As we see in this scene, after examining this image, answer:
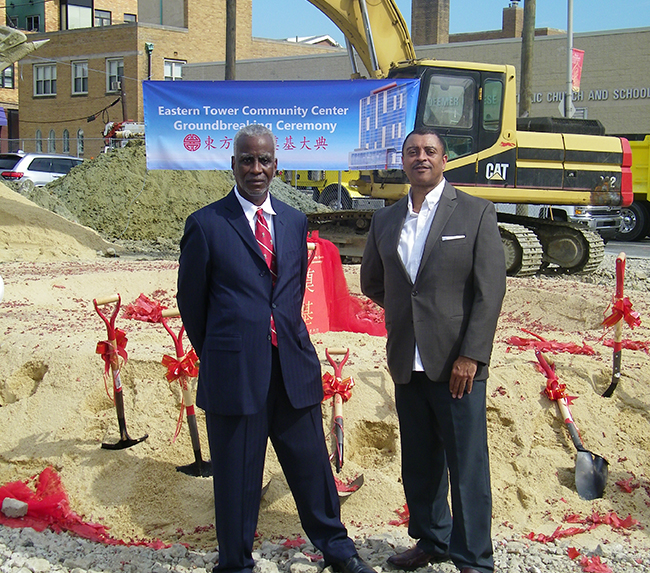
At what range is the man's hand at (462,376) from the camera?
311 cm

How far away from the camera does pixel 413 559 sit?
3381 millimetres

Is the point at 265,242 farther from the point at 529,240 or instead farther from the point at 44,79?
the point at 44,79

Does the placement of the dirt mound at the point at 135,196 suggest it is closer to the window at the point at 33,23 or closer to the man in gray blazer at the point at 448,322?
the man in gray blazer at the point at 448,322

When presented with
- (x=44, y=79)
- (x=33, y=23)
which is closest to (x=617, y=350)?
(x=44, y=79)

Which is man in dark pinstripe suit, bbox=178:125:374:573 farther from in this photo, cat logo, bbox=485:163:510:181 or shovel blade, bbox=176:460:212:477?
cat logo, bbox=485:163:510:181

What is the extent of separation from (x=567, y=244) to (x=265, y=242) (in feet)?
32.0

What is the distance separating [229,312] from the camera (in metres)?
3.09

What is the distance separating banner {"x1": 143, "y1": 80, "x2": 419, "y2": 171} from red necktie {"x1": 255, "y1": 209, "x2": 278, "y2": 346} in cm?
815

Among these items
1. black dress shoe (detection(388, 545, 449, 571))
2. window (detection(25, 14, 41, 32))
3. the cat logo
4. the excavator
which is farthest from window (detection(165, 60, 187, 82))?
black dress shoe (detection(388, 545, 449, 571))

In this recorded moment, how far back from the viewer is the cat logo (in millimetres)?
11258

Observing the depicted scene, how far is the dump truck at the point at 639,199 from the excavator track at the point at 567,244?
661 cm

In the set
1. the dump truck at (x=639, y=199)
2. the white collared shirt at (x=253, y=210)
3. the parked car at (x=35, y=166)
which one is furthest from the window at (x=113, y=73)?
the white collared shirt at (x=253, y=210)

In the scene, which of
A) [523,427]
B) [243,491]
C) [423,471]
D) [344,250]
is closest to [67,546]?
[243,491]

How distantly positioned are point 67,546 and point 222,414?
1283 mm
